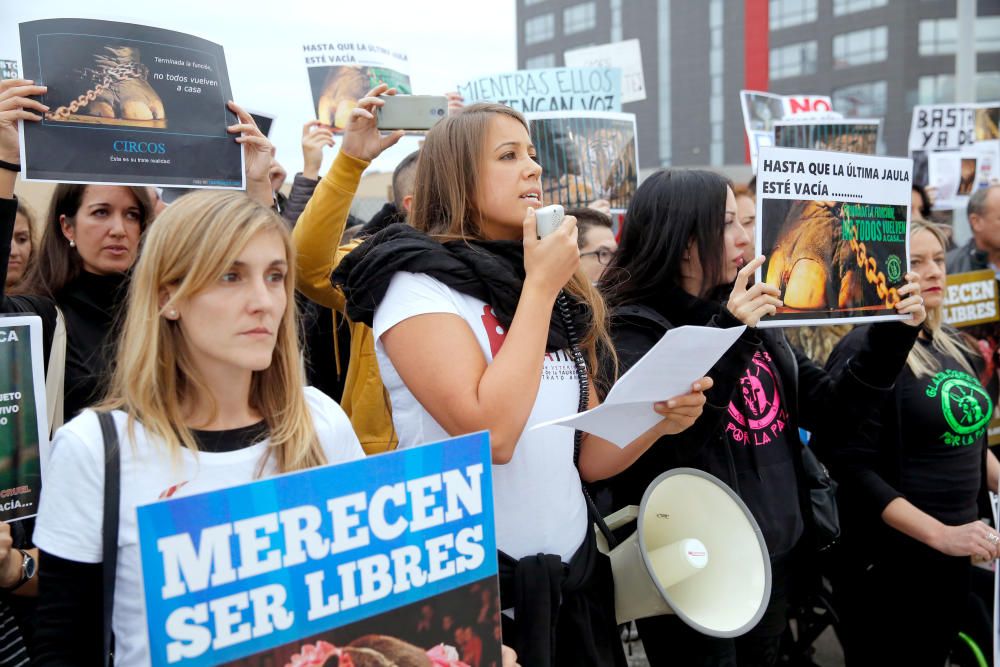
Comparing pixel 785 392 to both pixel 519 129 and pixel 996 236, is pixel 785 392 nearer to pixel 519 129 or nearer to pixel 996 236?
pixel 519 129

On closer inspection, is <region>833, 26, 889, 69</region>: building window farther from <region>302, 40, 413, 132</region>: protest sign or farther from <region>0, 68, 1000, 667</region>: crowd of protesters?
<region>0, 68, 1000, 667</region>: crowd of protesters

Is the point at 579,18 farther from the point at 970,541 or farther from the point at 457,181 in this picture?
the point at 457,181

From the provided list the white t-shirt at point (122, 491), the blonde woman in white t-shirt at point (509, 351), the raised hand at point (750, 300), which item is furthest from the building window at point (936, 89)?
the white t-shirt at point (122, 491)

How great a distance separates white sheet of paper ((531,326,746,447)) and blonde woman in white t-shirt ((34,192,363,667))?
0.49m

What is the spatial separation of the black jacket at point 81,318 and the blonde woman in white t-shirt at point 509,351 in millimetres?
710

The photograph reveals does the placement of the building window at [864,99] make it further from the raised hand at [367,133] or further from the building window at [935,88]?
the raised hand at [367,133]

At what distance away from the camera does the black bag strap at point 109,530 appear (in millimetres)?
1312

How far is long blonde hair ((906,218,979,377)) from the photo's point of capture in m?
3.00

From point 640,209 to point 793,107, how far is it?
4.33 metres

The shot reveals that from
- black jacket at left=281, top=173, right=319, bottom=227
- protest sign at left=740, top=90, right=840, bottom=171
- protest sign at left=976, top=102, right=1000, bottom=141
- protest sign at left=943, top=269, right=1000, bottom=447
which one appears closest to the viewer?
black jacket at left=281, top=173, right=319, bottom=227

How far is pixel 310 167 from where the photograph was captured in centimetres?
341

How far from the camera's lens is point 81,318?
2457 millimetres

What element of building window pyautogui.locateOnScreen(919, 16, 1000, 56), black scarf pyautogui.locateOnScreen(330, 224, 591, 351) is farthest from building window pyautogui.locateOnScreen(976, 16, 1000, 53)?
black scarf pyautogui.locateOnScreen(330, 224, 591, 351)

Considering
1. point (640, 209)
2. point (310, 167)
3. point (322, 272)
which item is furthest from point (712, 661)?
point (310, 167)
